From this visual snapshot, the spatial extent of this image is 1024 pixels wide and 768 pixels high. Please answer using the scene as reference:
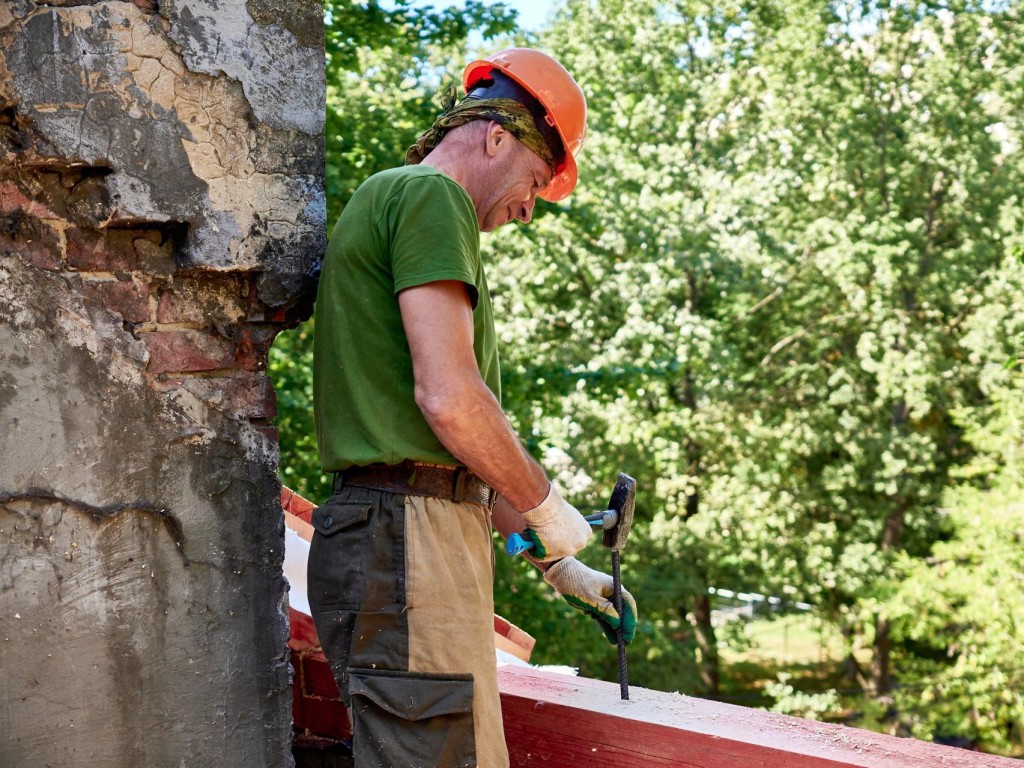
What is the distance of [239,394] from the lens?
216cm

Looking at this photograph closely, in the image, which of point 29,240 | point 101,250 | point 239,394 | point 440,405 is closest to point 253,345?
point 239,394

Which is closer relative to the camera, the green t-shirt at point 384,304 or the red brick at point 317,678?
the green t-shirt at point 384,304

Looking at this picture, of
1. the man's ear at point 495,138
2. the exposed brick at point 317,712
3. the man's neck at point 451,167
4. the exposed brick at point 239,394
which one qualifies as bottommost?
the exposed brick at point 317,712

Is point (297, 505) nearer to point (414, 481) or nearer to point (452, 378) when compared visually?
point (414, 481)

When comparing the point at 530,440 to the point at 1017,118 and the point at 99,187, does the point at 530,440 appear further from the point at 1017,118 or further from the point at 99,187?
the point at 1017,118

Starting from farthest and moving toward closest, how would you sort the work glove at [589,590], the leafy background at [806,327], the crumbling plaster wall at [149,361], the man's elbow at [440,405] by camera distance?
the leafy background at [806,327] → the work glove at [589,590] → the crumbling plaster wall at [149,361] → the man's elbow at [440,405]

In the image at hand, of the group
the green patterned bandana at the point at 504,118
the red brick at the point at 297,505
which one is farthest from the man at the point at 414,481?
the red brick at the point at 297,505

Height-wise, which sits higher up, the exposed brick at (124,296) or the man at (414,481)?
the exposed brick at (124,296)

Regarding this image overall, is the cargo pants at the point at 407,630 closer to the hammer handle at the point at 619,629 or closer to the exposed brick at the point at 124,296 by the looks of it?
the hammer handle at the point at 619,629

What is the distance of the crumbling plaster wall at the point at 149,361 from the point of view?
189 centimetres

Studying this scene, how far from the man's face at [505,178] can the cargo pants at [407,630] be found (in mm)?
633

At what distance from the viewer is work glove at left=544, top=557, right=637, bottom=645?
2.36 m

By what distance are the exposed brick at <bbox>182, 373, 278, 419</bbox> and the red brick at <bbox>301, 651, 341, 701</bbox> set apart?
668 millimetres

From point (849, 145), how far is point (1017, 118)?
232 cm
